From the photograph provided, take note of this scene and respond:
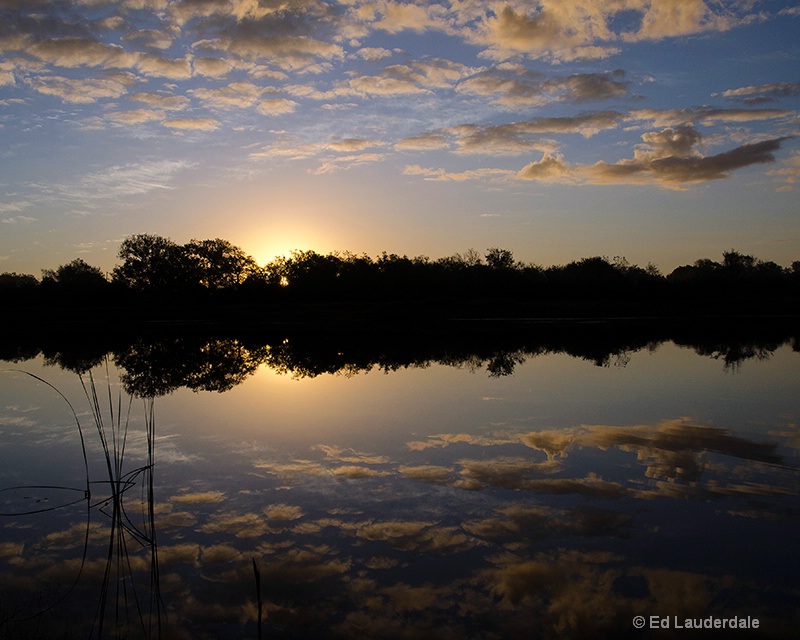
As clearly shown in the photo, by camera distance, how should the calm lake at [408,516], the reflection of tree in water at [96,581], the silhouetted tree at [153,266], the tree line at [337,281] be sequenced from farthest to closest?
the silhouetted tree at [153,266] < the tree line at [337,281] < the calm lake at [408,516] < the reflection of tree in water at [96,581]

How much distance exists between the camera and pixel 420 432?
36.9 ft

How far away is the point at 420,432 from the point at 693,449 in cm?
440

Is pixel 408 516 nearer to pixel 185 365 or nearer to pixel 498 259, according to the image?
pixel 185 365

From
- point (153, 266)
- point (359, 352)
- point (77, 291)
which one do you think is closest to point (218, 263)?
point (153, 266)

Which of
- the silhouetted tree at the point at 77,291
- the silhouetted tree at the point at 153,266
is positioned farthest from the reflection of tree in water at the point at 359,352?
the silhouetted tree at the point at 153,266

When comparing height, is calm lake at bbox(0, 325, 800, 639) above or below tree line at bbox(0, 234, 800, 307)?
below

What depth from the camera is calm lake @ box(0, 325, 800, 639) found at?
15.8 feet

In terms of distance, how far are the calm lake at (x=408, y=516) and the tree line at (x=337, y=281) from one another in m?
52.2

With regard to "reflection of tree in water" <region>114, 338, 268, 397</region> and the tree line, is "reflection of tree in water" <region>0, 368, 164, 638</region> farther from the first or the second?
the tree line

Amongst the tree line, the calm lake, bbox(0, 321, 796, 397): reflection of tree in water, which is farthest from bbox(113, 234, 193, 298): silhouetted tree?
the calm lake

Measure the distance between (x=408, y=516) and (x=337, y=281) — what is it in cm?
7106

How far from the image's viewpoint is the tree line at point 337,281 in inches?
2579

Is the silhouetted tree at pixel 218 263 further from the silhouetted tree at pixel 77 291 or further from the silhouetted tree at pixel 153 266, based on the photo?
the silhouetted tree at pixel 77 291

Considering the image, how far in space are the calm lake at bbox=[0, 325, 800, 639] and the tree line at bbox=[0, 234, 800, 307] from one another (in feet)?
171
